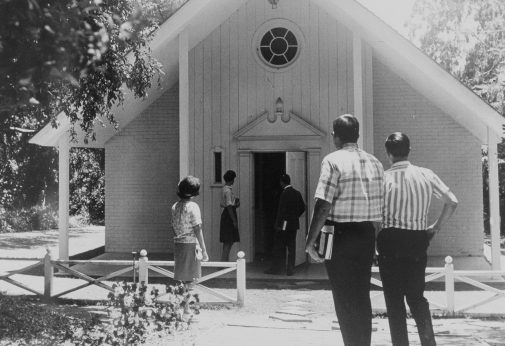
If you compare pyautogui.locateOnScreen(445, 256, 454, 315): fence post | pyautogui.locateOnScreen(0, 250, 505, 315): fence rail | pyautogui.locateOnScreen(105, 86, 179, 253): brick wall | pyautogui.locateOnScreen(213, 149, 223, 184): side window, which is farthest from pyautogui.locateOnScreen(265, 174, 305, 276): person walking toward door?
pyautogui.locateOnScreen(105, 86, 179, 253): brick wall

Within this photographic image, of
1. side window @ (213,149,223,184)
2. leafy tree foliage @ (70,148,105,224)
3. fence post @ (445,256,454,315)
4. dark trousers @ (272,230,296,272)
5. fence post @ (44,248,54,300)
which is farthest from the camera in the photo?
leafy tree foliage @ (70,148,105,224)

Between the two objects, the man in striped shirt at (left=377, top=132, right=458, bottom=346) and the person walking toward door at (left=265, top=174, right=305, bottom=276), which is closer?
the man in striped shirt at (left=377, top=132, right=458, bottom=346)

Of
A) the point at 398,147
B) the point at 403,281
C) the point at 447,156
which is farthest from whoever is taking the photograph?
the point at 447,156

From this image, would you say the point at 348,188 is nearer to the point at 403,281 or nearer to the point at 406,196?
the point at 406,196

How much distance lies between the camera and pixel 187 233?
27.8ft

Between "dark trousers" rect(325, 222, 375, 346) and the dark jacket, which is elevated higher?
the dark jacket

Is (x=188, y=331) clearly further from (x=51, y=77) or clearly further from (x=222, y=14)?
(x=222, y=14)

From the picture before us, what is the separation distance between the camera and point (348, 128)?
5457 millimetres

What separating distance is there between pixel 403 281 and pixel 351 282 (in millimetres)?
765

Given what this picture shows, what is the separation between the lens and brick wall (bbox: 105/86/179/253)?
16.5m

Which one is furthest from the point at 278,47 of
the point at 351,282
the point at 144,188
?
the point at 351,282

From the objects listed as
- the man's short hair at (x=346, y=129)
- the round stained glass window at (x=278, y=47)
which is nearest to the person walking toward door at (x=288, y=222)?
the round stained glass window at (x=278, y=47)

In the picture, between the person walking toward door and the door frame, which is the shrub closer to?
the door frame

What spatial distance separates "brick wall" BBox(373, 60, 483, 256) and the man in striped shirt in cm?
981
